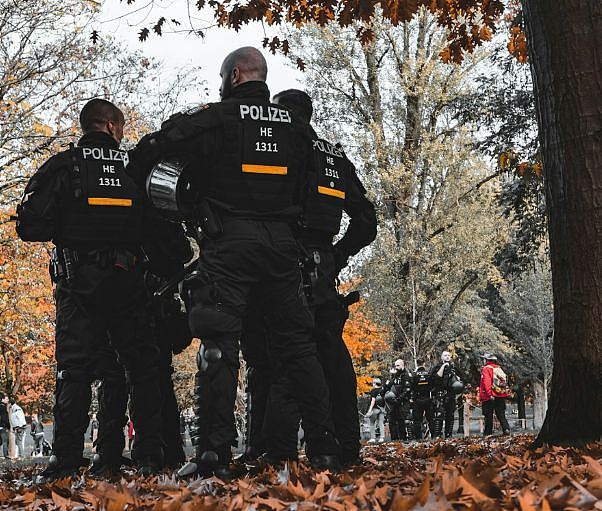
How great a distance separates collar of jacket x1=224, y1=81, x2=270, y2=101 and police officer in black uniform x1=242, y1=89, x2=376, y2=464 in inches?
13.3

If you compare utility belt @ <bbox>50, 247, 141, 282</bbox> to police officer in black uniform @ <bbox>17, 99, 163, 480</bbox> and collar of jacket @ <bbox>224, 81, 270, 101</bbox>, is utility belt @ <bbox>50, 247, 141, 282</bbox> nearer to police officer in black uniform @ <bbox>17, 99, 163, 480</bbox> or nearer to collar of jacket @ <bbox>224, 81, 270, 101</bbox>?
police officer in black uniform @ <bbox>17, 99, 163, 480</bbox>

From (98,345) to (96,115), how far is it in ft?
5.12

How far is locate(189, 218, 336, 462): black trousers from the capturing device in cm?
450

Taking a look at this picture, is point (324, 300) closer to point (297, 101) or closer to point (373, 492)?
point (297, 101)

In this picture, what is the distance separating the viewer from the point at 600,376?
5387 millimetres

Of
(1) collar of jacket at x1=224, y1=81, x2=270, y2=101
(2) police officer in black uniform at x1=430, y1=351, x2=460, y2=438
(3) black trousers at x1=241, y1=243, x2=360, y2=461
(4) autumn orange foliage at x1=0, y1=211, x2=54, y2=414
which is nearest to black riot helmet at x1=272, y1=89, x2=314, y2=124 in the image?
(3) black trousers at x1=241, y1=243, x2=360, y2=461

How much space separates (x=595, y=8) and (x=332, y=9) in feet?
15.4

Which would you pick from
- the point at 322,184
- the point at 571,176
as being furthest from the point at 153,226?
the point at 571,176

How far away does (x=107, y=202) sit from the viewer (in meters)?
5.79

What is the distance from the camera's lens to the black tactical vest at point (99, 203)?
18.7ft

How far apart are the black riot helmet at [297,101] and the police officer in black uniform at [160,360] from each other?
1.13 meters

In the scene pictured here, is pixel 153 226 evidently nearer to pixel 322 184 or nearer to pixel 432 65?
pixel 322 184

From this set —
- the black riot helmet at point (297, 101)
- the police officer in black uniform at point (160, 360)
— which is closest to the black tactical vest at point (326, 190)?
the black riot helmet at point (297, 101)

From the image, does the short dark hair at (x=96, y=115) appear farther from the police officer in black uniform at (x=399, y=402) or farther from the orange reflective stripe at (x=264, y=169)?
the police officer in black uniform at (x=399, y=402)
